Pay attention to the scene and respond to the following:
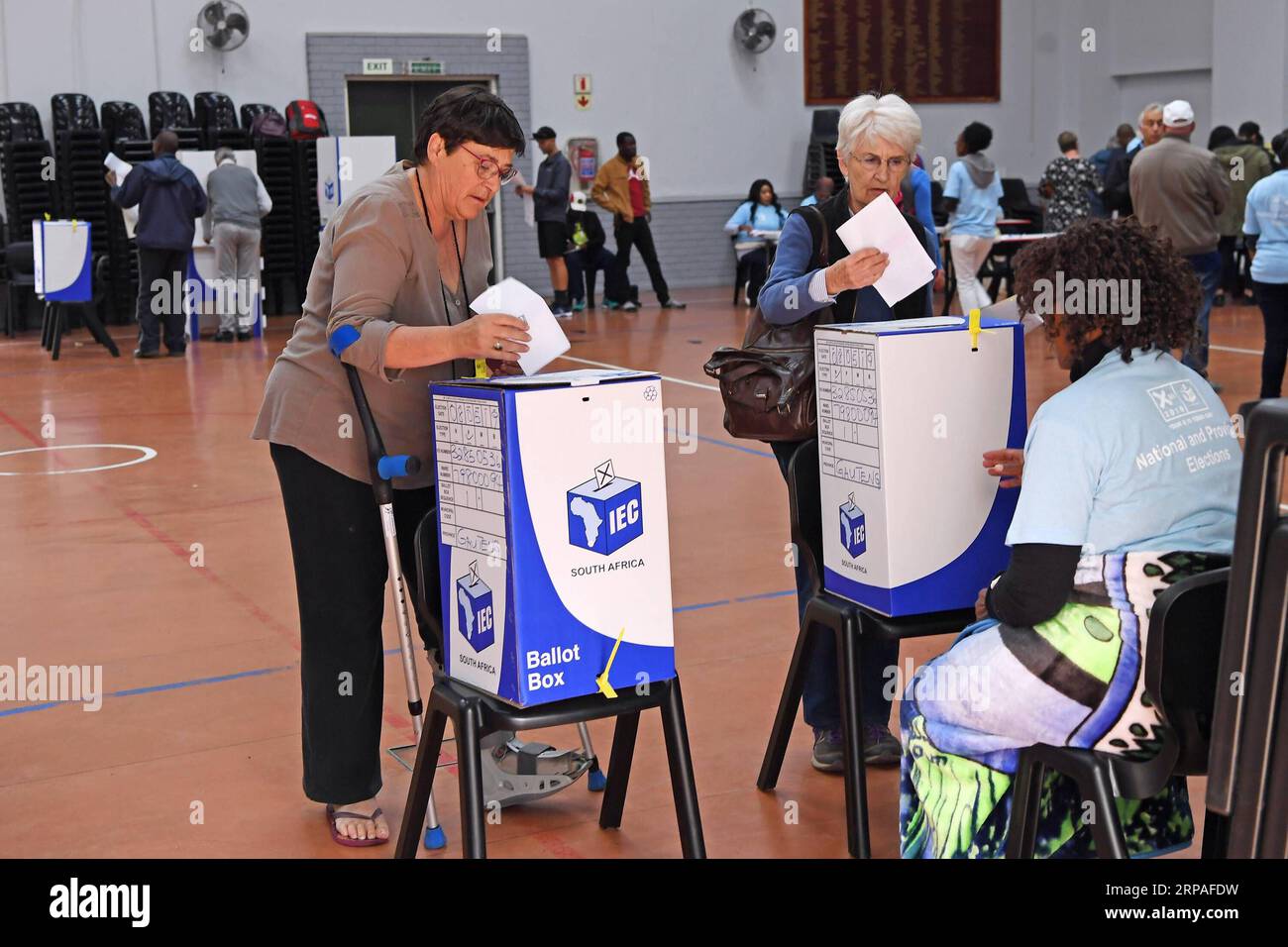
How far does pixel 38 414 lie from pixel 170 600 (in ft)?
15.7

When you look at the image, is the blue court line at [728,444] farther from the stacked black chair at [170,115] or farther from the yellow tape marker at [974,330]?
the stacked black chair at [170,115]

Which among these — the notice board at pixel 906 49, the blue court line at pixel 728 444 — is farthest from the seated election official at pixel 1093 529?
the notice board at pixel 906 49

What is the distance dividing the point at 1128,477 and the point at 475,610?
3.53ft

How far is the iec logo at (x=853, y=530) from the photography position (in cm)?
283

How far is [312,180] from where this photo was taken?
14.9 meters

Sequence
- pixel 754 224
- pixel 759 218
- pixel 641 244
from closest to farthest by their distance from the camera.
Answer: pixel 641 244, pixel 759 218, pixel 754 224

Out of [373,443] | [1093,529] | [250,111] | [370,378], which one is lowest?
[1093,529]

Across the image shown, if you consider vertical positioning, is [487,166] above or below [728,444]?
above

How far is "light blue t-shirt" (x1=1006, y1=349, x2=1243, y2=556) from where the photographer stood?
2.28 meters

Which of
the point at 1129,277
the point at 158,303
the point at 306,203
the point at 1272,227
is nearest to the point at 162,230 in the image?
the point at 158,303

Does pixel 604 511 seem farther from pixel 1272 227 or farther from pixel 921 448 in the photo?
pixel 1272 227

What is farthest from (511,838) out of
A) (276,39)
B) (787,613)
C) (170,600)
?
(276,39)

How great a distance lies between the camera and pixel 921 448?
2717 mm

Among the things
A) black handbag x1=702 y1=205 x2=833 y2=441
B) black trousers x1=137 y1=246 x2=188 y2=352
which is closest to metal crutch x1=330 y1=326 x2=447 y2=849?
black handbag x1=702 y1=205 x2=833 y2=441
